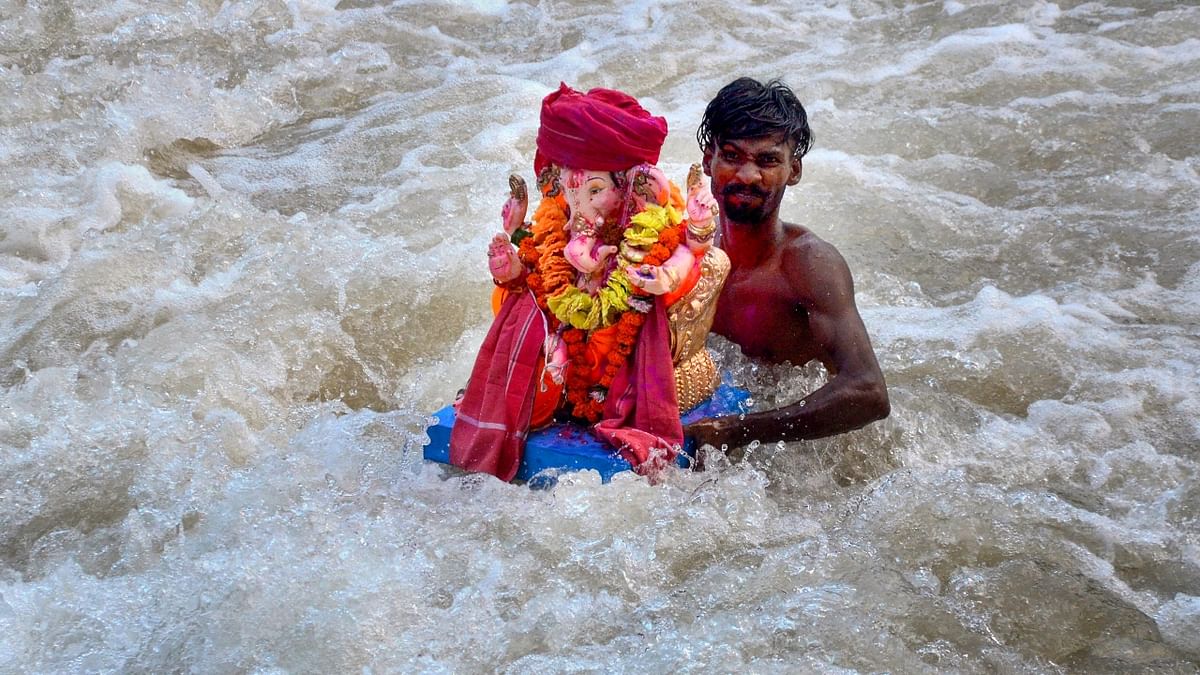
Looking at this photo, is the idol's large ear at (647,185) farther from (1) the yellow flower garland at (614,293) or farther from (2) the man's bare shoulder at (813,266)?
(2) the man's bare shoulder at (813,266)

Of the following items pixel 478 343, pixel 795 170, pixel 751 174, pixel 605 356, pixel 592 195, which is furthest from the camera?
pixel 478 343

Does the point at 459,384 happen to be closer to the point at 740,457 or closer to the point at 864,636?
the point at 740,457

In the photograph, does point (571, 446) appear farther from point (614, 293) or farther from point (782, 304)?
point (782, 304)

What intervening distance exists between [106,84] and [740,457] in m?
4.78

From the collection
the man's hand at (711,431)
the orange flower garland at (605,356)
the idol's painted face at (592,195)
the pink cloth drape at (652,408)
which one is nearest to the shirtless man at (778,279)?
the man's hand at (711,431)

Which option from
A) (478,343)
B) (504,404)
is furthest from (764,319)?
(478,343)

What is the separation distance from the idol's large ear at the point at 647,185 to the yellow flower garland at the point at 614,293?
0.02m

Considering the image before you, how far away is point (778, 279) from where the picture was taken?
11.2 feet

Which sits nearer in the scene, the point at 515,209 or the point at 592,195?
the point at 592,195

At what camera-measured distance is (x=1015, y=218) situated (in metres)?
5.57

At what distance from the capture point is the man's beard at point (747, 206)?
129 inches

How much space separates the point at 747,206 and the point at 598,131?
58 centimetres

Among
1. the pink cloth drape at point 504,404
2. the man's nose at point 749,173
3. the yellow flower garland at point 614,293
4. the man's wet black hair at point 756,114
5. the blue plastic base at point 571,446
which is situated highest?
the man's wet black hair at point 756,114

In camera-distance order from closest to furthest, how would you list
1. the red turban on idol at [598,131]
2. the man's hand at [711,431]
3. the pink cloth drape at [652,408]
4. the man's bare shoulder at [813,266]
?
the red turban on idol at [598,131], the pink cloth drape at [652,408], the man's hand at [711,431], the man's bare shoulder at [813,266]
